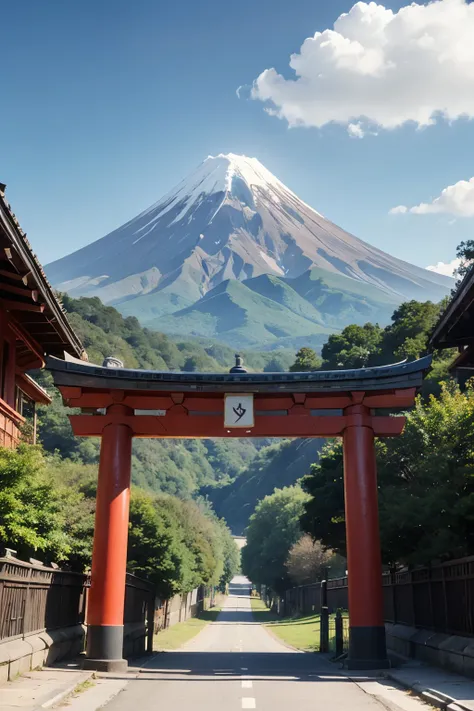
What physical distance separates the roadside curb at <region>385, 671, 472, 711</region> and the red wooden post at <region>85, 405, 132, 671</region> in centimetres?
681

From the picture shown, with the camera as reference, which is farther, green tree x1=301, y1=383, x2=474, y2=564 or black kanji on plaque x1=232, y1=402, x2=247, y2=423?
black kanji on plaque x1=232, y1=402, x2=247, y2=423

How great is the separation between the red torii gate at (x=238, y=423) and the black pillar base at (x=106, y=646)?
0.02 m

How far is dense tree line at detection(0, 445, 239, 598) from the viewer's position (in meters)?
15.7

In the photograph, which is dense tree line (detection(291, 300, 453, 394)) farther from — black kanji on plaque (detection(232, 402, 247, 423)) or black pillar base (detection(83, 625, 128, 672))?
black pillar base (detection(83, 625, 128, 672))

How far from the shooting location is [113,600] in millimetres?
17141

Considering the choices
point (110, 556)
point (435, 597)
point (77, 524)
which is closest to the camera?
point (435, 597)

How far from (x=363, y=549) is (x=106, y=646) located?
6593mm

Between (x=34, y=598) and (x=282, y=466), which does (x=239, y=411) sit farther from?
(x=282, y=466)

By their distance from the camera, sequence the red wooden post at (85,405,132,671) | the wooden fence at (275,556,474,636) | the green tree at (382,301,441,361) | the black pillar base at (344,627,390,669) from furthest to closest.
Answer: the green tree at (382,301,441,361)
the black pillar base at (344,627,390,669)
the red wooden post at (85,405,132,671)
the wooden fence at (275,556,474,636)

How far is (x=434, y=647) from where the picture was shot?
16328mm

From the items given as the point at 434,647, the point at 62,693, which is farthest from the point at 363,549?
the point at 62,693

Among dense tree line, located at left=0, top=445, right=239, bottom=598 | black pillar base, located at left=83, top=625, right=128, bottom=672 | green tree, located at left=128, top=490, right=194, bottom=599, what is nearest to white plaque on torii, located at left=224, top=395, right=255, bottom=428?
dense tree line, located at left=0, top=445, right=239, bottom=598

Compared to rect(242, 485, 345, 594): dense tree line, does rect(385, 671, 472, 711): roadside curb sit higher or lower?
lower

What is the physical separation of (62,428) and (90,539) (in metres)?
68.7
